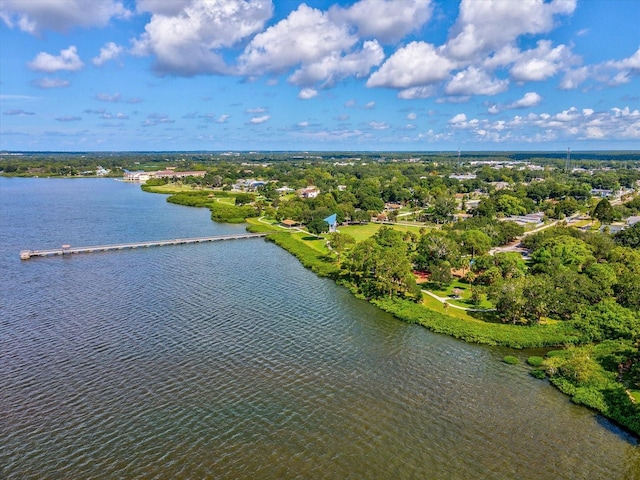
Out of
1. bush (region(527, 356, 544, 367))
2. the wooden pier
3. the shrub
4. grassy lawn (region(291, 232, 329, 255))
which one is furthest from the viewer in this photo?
grassy lawn (region(291, 232, 329, 255))

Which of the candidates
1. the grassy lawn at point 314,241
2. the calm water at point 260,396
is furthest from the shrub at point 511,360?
the grassy lawn at point 314,241

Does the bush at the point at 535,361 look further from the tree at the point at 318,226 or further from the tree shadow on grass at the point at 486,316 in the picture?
the tree at the point at 318,226

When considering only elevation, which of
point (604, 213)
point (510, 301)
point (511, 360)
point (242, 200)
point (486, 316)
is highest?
point (242, 200)

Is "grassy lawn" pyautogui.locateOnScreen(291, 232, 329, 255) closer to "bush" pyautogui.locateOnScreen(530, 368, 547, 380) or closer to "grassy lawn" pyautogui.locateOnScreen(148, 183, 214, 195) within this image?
"bush" pyautogui.locateOnScreen(530, 368, 547, 380)

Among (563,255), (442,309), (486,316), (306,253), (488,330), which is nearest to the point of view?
(488,330)

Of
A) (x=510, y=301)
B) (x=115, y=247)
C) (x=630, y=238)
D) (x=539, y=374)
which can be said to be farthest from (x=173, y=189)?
(x=539, y=374)

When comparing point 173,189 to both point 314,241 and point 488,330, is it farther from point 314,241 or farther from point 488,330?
point 488,330

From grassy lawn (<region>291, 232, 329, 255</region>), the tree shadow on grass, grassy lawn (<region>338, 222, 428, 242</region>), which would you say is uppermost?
the tree shadow on grass

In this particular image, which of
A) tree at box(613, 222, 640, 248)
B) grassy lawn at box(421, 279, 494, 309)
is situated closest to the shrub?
grassy lawn at box(421, 279, 494, 309)

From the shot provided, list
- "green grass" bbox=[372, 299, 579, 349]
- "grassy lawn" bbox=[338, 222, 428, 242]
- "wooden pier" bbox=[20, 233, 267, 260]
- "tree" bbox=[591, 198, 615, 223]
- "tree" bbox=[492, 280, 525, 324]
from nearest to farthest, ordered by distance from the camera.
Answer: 1. "green grass" bbox=[372, 299, 579, 349]
2. "tree" bbox=[492, 280, 525, 324]
3. "wooden pier" bbox=[20, 233, 267, 260]
4. "grassy lawn" bbox=[338, 222, 428, 242]
5. "tree" bbox=[591, 198, 615, 223]
